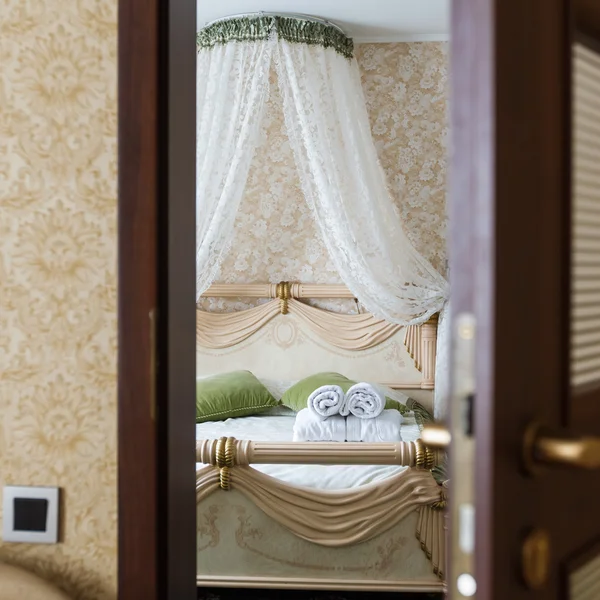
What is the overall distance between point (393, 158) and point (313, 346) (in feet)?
4.30

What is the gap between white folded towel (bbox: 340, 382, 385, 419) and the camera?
3.25m

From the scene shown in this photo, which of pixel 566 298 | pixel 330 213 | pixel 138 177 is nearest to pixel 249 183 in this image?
pixel 330 213

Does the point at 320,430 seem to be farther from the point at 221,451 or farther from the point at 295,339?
the point at 295,339

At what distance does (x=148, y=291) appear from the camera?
109cm

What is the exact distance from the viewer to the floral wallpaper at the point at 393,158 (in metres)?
4.55

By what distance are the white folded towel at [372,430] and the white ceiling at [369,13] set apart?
2.24m

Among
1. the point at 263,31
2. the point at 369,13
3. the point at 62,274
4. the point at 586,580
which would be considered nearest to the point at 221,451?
the point at 62,274

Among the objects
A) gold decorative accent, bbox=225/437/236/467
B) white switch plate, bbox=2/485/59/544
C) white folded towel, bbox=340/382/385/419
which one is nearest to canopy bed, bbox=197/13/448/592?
gold decorative accent, bbox=225/437/236/467

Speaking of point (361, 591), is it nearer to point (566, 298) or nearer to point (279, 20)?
point (566, 298)

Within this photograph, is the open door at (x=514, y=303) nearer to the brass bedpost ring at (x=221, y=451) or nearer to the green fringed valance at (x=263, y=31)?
the brass bedpost ring at (x=221, y=451)

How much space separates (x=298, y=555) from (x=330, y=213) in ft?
5.61

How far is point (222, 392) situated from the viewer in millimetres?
4055

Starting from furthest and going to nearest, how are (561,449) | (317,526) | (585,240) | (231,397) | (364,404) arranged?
(231,397) → (364,404) → (317,526) → (585,240) → (561,449)

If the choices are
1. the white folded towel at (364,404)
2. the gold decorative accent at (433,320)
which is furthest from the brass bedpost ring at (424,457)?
the gold decorative accent at (433,320)
